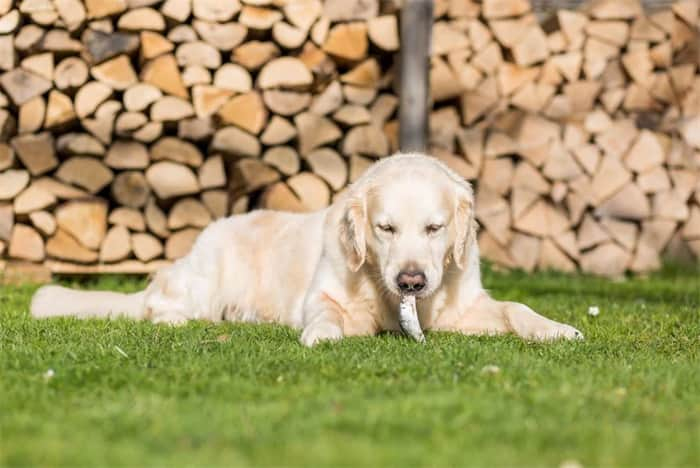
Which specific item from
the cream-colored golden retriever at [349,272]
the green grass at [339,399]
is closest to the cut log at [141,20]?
the cream-colored golden retriever at [349,272]

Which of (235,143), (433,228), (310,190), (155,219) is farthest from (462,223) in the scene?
(155,219)

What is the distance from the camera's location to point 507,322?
4758 mm

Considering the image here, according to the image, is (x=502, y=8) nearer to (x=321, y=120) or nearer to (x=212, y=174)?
(x=321, y=120)

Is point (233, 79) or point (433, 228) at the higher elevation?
point (433, 228)

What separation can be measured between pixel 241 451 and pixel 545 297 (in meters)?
4.40

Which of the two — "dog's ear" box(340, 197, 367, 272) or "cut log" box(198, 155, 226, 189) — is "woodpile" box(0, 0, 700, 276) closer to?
"cut log" box(198, 155, 226, 189)

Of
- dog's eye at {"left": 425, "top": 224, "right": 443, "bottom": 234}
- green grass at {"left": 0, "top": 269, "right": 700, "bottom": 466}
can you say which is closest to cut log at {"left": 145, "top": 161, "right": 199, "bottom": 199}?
green grass at {"left": 0, "top": 269, "right": 700, "bottom": 466}

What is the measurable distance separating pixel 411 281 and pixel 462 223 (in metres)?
0.49

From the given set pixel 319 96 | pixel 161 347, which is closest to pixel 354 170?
pixel 319 96

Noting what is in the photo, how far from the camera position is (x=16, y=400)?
305cm

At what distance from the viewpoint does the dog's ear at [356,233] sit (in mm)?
4602

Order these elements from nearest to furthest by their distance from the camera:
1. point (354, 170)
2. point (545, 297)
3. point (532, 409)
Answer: point (532, 409)
point (545, 297)
point (354, 170)

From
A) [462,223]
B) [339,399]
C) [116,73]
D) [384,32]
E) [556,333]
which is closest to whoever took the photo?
[339,399]

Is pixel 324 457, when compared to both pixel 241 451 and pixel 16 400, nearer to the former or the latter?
pixel 241 451
